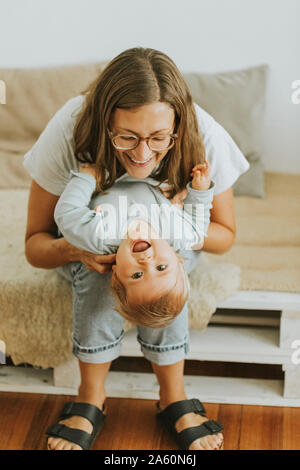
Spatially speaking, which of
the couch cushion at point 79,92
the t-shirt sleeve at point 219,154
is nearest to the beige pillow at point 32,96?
the couch cushion at point 79,92

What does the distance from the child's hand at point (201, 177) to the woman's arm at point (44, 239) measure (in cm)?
25

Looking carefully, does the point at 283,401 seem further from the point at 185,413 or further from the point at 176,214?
the point at 176,214

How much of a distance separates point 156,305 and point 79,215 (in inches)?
8.3

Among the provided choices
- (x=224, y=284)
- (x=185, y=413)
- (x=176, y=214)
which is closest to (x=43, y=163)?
(x=176, y=214)

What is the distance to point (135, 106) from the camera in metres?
1.09

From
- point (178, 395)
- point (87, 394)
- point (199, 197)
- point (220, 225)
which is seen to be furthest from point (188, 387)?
point (199, 197)

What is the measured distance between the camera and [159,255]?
3.79 ft

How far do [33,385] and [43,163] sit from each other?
540 mm

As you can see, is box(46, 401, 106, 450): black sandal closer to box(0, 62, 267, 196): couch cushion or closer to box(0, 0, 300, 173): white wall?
box(0, 62, 267, 196): couch cushion

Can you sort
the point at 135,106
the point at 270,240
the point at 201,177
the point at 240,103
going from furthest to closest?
the point at 240,103 → the point at 270,240 → the point at 201,177 → the point at 135,106

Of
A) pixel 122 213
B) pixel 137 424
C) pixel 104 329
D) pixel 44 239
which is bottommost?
pixel 137 424

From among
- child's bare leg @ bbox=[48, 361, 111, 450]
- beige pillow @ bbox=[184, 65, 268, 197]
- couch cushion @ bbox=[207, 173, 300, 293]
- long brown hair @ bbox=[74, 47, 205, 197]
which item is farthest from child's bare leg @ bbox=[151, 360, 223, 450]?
beige pillow @ bbox=[184, 65, 268, 197]

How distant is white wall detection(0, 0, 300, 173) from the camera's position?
1743 millimetres

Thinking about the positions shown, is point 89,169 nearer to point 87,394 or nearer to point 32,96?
point 87,394
